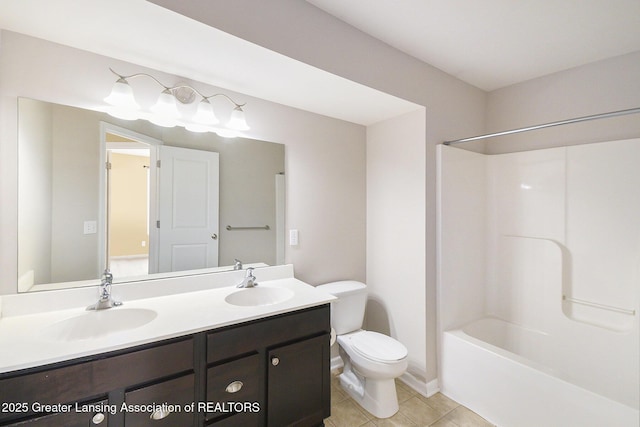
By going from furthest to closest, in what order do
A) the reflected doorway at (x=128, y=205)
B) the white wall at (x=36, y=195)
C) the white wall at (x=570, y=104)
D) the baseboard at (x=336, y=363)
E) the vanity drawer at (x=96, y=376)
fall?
the baseboard at (x=336, y=363), the white wall at (x=570, y=104), the reflected doorway at (x=128, y=205), the white wall at (x=36, y=195), the vanity drawer at (x=96, y=376)

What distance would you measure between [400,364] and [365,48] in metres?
2.04

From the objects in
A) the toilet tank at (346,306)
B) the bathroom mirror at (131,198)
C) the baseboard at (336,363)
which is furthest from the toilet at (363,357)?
the bathroom mirror at (131,198)

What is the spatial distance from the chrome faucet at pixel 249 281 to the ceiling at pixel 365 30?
1241mm

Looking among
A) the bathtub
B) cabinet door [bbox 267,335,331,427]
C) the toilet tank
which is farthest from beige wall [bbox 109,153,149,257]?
the bathtub

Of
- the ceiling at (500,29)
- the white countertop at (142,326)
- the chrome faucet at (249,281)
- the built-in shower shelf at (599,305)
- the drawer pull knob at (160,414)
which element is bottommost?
the drawer pull knob at (160,414)

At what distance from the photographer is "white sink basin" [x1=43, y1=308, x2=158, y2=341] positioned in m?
1.24

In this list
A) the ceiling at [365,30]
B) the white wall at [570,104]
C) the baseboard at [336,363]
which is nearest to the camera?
the ceiling at [365,30]

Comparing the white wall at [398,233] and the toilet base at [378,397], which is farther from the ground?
the white wall at [398,233]

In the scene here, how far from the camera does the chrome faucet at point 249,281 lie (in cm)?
178

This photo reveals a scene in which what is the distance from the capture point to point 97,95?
145 centimetres

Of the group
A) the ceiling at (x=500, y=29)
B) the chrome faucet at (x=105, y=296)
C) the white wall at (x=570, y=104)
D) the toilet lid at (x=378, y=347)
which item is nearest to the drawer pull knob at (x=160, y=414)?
the chrome faucet at (x=105, y=296)

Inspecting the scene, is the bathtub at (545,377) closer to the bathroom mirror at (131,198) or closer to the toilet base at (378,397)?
the toilet base at (378,397)

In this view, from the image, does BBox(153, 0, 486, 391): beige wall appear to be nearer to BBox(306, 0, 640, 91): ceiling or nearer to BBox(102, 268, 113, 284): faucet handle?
BBox(306, 0, 640, 91): ceiling

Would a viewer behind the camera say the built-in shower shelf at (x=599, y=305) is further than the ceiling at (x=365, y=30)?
Yes
